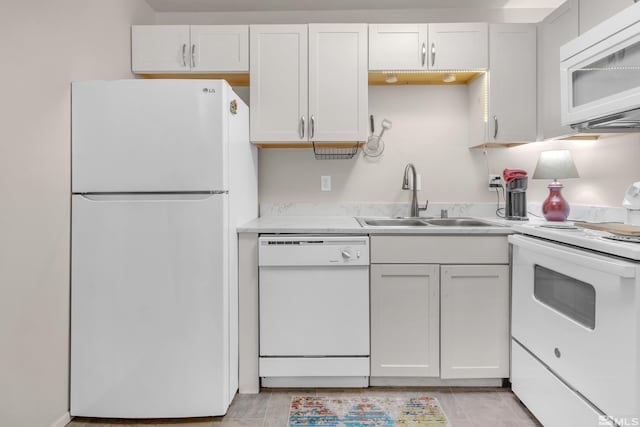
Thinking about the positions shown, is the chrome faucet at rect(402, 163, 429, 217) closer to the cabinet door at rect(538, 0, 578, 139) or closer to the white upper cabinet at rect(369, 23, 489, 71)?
the white upper cabinet at rect(369, 23, 489, 71)

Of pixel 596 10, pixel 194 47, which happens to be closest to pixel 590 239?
pixel 596 10

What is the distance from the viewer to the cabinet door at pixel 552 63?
6.98ft

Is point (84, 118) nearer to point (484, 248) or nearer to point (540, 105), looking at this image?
point (484, 248)

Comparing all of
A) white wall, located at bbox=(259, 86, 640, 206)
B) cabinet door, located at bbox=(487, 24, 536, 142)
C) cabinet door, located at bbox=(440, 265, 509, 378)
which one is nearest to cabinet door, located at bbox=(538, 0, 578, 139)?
cabinet door, located at bbox=(487, 24, 536, 142)

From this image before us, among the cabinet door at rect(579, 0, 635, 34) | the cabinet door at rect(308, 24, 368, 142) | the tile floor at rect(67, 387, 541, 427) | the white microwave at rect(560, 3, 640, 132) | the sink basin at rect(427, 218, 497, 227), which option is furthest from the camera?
the sink basin at rect(427, 218, 497, 227)

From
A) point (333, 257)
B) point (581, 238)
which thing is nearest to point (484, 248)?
point (581, 238)

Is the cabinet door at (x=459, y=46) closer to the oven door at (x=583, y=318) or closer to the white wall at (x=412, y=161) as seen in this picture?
the white wall at (x=412, y=161)

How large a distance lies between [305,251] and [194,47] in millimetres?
1453

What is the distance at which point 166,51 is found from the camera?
244cm

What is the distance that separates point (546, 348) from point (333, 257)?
40.8 inches

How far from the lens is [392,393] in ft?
6.89

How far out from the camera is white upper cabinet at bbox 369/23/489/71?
242 cm

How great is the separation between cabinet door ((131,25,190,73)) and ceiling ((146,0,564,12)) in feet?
1.18

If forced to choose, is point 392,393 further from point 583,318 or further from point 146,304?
point 146,304
